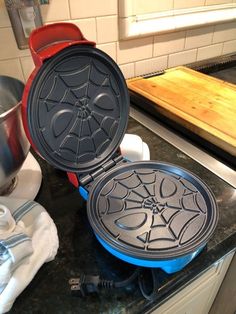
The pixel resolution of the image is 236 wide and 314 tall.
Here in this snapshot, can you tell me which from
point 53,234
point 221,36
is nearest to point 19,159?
point 53,234

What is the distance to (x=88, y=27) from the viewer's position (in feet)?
2.67

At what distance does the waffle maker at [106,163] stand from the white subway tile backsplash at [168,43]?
1.91 feet

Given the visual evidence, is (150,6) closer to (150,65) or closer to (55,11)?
(150,65)

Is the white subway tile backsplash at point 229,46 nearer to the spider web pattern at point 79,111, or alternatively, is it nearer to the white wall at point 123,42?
the white wall at point 123,42

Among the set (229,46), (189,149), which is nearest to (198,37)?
(229,46)

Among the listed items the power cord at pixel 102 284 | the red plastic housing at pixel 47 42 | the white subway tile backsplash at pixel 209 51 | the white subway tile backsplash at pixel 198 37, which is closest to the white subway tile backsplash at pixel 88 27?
the red plastic housing at pixel 47 42

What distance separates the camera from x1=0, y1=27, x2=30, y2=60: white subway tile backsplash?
2.24ft

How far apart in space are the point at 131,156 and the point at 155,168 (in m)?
0.09

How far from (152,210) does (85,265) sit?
0.15 metres

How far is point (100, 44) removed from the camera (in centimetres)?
87

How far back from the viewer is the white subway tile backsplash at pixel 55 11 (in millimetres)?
713

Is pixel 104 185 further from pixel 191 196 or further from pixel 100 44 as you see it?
pixel 100 44

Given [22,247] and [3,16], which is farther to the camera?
[3,16]

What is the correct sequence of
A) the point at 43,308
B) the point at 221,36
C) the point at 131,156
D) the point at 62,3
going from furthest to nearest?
the point at 221,36 → the point at 62,3 → the point at 131,156 → the point at 43,308
